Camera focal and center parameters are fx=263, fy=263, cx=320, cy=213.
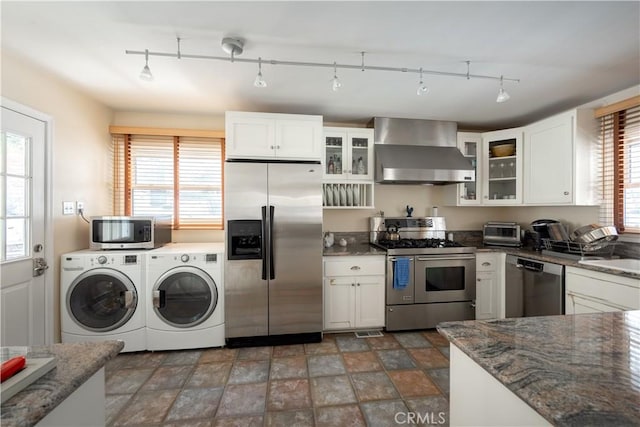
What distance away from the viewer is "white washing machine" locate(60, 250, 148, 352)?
2.36 meters

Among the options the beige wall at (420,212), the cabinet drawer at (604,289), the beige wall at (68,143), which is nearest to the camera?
A: the cabinet drawer at (604,289)

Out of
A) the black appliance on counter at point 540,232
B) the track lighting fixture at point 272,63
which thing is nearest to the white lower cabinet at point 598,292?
the black appliance on counter at point 540,232

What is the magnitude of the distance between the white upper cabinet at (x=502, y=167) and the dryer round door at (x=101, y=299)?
407cm

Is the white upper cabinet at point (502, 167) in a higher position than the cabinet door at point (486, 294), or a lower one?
higher

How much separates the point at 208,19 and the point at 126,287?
2.32 m

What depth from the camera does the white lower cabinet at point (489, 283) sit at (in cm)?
307

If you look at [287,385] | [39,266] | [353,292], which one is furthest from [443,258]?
[39,266]

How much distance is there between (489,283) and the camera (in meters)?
3.09

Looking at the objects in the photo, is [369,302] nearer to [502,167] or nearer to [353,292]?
[353,292]

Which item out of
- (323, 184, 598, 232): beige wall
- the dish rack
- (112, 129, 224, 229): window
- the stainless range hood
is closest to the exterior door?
(112, 129, 224, 229): window

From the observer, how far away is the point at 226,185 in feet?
8.33

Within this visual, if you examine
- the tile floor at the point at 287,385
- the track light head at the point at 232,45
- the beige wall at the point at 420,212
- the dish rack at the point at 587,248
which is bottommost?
the tile floor at the point at 287,385

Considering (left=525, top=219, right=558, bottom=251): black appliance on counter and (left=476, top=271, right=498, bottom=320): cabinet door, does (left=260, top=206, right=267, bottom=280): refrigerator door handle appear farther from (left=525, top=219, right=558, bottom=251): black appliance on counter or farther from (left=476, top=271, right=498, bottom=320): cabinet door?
(left=525, top=219, right=558, bottom=251): black appliance on counter

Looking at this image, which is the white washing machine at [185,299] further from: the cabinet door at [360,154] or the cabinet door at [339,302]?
the cabinet door at [360,154]
